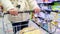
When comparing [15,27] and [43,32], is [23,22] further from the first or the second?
[43,32]

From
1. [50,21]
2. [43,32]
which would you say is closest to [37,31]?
[43,32]

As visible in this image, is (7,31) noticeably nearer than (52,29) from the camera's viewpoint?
No

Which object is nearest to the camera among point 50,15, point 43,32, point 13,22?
point 43,32

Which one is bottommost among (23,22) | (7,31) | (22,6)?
(7,31)

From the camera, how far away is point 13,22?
4.50 feet

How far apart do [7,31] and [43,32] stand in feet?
1.37

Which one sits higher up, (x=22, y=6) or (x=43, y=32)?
(x=22, y=6)

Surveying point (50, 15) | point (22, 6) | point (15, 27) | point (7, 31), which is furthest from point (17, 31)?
point (50, 15)

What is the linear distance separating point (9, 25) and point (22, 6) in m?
0.29

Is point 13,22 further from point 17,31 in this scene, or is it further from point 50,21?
point 50,21

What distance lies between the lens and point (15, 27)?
135 cm

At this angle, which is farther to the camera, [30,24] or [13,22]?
[30,24]

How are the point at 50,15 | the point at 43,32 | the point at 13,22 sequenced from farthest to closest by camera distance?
the point at 50,15 < the point at 13,22 < the point at 43,32

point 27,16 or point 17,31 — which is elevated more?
point 27,16
